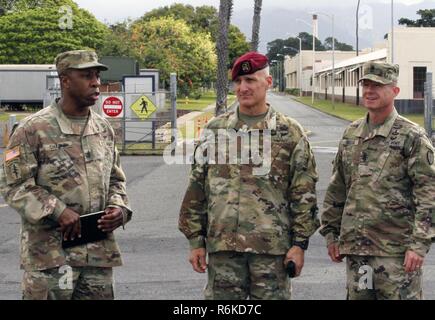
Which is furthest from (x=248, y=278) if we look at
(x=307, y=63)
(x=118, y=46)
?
(x=307, y=63)

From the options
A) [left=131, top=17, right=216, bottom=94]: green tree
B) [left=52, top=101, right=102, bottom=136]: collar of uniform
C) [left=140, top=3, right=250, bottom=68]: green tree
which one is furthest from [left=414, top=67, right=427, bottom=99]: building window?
[left=140, top=3, right=250, bottom=68]: green tree

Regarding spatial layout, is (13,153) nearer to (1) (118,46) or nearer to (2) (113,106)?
(2) (113,106)

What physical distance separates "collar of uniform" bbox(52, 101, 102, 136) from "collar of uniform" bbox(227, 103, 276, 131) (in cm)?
82

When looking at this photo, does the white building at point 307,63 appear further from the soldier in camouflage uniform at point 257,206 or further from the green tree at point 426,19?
the soldier in camouflage uniform at point 257,206

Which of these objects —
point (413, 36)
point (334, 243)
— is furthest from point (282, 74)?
point (334, 243)

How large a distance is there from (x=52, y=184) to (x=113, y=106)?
2022 cm

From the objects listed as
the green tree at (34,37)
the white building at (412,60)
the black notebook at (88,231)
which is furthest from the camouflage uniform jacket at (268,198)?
the green tree at (34,37)

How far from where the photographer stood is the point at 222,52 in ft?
92.0

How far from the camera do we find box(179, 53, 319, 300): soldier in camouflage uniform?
4.86m

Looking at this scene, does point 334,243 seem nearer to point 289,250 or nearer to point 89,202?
point 289,250

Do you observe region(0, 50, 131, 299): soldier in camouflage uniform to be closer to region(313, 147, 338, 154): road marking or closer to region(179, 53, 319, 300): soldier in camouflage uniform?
region(179, 53, 319, 300): soldier in camouflage uniform

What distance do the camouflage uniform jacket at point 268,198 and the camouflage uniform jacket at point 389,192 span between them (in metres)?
0.32

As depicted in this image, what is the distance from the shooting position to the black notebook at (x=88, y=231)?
16.2 ft

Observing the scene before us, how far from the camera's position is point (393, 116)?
16.8 ft
